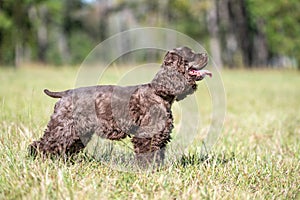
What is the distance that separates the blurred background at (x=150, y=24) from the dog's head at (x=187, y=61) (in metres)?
25.4

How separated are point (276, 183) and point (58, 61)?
56650 mm

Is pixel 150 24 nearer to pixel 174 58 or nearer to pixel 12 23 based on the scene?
pixel 12 23

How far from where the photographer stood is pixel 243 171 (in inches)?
175

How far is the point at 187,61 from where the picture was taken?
4.18m

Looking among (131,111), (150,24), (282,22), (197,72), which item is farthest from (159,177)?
(150,24)

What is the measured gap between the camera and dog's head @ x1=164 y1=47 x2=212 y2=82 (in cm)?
416

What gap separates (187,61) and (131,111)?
70 cm

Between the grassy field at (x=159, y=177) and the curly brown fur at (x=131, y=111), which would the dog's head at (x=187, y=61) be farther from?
the grassy field at (x=159, y=177)

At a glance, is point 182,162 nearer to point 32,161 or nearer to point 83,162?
point 83,162

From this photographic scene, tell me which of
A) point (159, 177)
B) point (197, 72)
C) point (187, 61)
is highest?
point (187, 61)

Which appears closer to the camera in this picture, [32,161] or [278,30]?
[32,161]

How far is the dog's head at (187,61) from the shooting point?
13.6 ft

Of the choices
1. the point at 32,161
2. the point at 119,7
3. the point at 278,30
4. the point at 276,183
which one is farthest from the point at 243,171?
the point at 119,7

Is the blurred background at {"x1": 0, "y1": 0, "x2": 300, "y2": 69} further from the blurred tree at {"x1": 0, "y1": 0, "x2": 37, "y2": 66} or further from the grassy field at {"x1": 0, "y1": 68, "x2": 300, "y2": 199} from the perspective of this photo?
the grassy field at {"x1": 0, "y1": 68, "x2": 300, "y2": 199}
